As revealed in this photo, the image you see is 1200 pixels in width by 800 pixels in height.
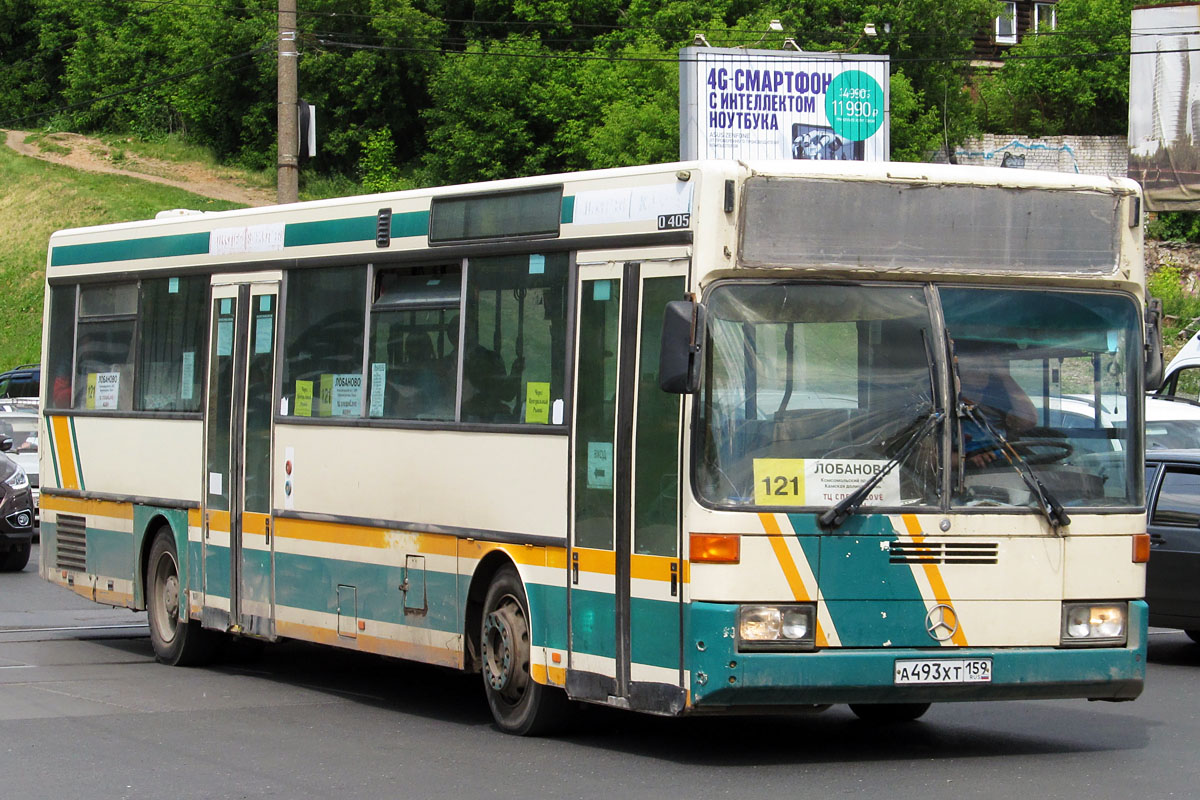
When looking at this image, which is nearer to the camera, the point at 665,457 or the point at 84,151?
the point at 665,457

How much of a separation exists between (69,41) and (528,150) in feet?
113

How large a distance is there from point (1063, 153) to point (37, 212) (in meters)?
34.0

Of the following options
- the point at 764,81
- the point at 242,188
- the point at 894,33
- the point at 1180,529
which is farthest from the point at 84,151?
the point at 1180,529

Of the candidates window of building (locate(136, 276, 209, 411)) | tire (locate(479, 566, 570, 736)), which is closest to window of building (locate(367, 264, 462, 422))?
tire (locate(479, 566, 570, 736))

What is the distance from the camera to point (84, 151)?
70.1 m

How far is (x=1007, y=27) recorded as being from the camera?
7100 cm

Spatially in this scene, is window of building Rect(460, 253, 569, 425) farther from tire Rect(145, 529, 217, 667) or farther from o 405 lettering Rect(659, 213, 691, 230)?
tire Rect(145, 529, 217, 667)

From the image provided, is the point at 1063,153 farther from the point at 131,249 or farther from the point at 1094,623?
the point at 1094,623

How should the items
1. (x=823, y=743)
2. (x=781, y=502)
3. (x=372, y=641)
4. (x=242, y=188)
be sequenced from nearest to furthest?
(x=781, y=502) < (x=823, y=743) < (x=372, y=641) < (x=242, y=188)

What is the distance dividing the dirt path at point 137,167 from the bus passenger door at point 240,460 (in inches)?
2059

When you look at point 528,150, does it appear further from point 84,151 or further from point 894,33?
point 84,151

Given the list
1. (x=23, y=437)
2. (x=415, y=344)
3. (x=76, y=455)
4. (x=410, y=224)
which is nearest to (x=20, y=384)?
(x=23, y=437)

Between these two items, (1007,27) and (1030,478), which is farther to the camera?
(1007,27)

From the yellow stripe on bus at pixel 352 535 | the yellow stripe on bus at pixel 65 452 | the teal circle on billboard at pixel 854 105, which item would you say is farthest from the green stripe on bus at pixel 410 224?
the teal circle on billboard at pixel 854 105
